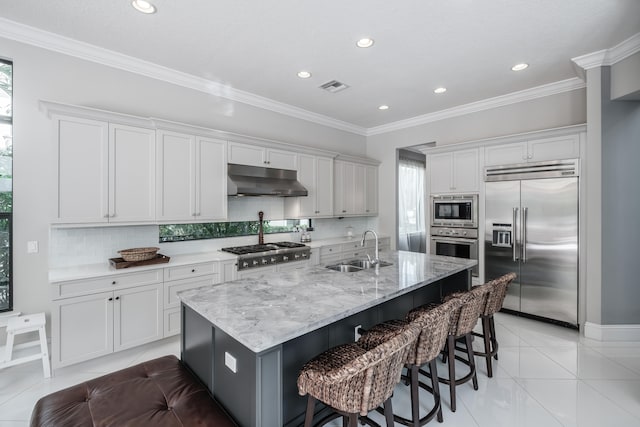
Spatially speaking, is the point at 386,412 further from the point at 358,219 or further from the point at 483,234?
the point at 358,219

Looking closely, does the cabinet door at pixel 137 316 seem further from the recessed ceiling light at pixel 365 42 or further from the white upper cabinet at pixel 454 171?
the white upper cabinet at pixel 454 171

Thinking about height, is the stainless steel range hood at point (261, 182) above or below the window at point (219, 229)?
above

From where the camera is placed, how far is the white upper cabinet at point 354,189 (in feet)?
17.5

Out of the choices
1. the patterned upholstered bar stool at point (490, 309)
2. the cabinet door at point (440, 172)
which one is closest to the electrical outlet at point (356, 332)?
the patterned upholstered bar stool at point (490, 309)

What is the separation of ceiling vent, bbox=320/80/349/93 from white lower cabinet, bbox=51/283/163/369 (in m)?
3.10

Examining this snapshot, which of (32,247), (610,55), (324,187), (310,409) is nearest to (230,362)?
(310,409)

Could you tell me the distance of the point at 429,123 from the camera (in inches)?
Result: 211

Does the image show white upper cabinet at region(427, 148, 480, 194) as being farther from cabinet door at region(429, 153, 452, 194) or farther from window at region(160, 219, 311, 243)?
window at region(160, 219, 311, 243)

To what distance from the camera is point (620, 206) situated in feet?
10.6

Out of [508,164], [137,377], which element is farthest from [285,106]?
[137,377]

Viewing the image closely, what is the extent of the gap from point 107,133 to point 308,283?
2459 mm

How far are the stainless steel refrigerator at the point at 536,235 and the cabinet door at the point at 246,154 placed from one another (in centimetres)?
318

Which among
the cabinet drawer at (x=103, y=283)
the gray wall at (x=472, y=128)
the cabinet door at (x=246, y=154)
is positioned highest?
the gray wall at (x=472, y=128)

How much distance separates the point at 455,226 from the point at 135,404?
4348 millimetres
